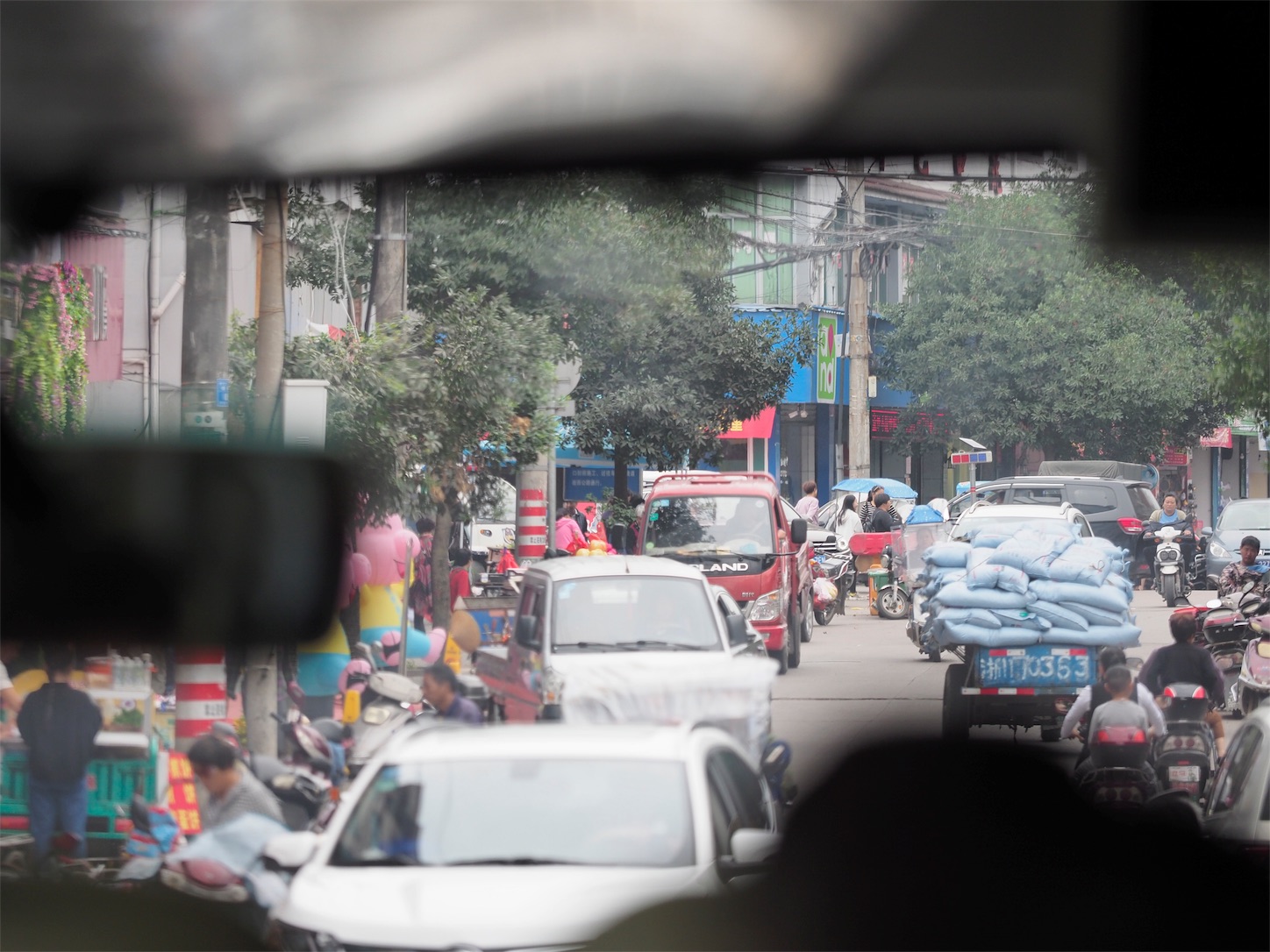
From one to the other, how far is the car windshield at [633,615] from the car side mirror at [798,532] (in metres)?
0.30

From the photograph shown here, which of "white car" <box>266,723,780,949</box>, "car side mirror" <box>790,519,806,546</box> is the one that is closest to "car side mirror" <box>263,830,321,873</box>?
"white car" <box>266,723,780,949</box>

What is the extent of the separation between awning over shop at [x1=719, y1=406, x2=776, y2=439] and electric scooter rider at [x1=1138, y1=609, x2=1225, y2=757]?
0.98m

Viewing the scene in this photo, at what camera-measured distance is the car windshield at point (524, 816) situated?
2.78 metres

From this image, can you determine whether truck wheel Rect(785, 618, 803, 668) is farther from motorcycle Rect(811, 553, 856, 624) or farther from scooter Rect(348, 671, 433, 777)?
scooter Rect(348, 671, 433, 777)

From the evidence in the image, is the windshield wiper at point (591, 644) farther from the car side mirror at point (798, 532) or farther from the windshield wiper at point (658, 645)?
the car side mirror at point (798, 532)

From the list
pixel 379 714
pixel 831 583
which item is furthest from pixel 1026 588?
pixel 379 714

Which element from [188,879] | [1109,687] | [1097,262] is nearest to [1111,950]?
[1109,687]

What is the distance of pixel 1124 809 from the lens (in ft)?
9.52

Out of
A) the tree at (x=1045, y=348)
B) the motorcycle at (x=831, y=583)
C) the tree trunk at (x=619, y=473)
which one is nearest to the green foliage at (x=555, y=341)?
the tree trunk at (x=619, y=473)

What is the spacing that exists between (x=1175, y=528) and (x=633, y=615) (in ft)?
4.10

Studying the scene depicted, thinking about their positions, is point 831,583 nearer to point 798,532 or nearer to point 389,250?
point 798,532

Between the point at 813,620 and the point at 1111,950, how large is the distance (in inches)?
38.5

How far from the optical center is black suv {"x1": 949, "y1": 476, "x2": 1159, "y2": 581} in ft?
10.4

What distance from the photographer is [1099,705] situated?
9.73 feet
